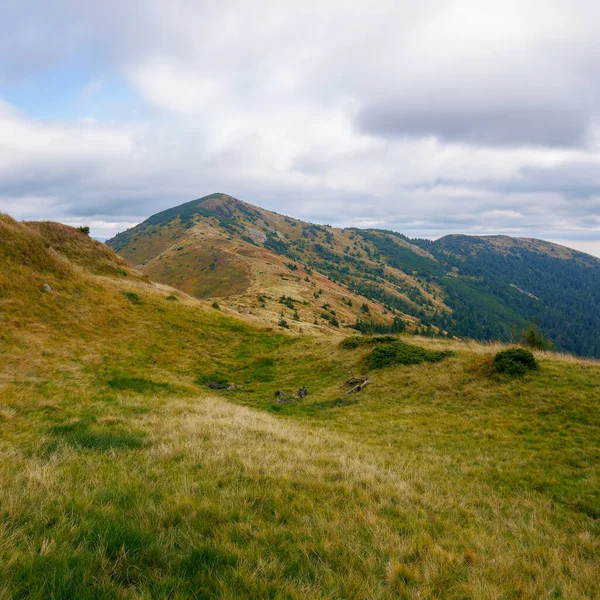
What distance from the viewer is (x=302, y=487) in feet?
21.3

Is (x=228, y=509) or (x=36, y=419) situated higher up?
(x=228, y=509)

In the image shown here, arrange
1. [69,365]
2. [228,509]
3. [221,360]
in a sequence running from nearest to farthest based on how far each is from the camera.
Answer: [228,509] < [69,365] < [221,360]

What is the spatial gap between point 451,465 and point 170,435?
825cm

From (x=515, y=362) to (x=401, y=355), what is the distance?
671cm

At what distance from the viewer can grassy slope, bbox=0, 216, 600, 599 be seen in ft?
12.7

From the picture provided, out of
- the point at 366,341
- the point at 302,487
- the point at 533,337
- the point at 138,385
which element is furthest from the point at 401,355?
the point at 533,337

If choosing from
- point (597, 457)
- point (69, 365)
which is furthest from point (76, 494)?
point (69, 365)

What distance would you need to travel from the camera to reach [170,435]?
29.7 feet

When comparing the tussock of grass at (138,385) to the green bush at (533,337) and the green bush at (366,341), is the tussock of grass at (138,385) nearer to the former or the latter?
the green bush at (366,341)

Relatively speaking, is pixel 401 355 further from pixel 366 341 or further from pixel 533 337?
pixel 533 337

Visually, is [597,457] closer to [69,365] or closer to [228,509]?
[228,509]

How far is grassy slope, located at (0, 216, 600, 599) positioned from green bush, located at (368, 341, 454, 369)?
6.79 ft

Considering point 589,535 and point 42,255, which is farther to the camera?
point 42,255

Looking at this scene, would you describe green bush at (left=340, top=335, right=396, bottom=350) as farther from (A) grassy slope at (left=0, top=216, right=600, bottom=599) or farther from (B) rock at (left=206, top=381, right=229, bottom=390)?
(B) rock at (left=206, top=381, right=229, bottom=390)
